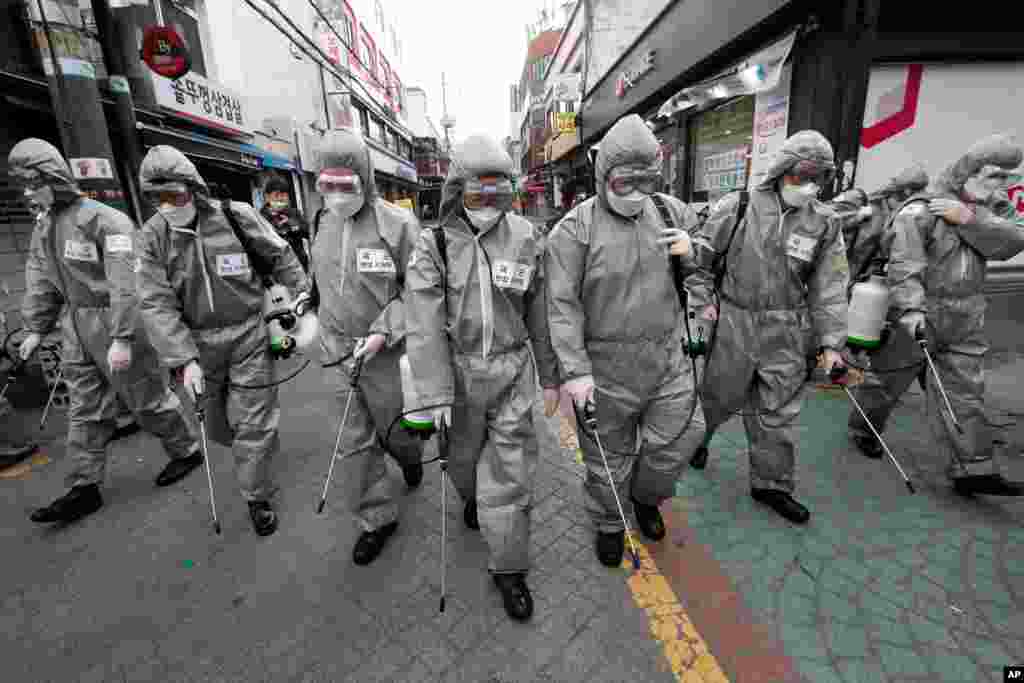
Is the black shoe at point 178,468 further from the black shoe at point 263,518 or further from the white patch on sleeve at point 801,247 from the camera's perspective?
the white patch on sleeve at point 801,247

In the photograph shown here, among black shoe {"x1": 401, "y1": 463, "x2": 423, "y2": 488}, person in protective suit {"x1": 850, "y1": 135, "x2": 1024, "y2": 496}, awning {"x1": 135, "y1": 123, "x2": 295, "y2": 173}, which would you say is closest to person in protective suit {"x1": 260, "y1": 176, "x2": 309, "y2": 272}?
awning {"x1": 135, "y1": 123, "x2": 295, "y2": 173}

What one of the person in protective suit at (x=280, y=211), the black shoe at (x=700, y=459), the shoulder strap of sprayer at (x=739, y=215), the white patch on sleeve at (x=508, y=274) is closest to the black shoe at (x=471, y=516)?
the white patch on sleeve at (x=508, y=274)

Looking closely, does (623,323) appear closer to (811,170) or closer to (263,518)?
(811,170)

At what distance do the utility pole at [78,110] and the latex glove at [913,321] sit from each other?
6508mm

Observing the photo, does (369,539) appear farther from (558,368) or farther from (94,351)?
(94,351)

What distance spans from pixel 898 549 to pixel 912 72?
19.1ft

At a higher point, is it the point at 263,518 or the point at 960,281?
the point at 960,281

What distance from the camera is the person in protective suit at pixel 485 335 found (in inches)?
79.4

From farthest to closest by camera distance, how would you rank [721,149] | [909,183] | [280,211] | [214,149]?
[214,149] < [721,149] < [280,211] < [909,183]

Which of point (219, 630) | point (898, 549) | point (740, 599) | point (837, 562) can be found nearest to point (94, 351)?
point (219, 630)

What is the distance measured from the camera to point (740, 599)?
2109 millimetres

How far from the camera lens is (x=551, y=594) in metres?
2.19

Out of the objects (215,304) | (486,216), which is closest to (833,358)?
(486,216)

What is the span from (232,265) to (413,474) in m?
1.79
